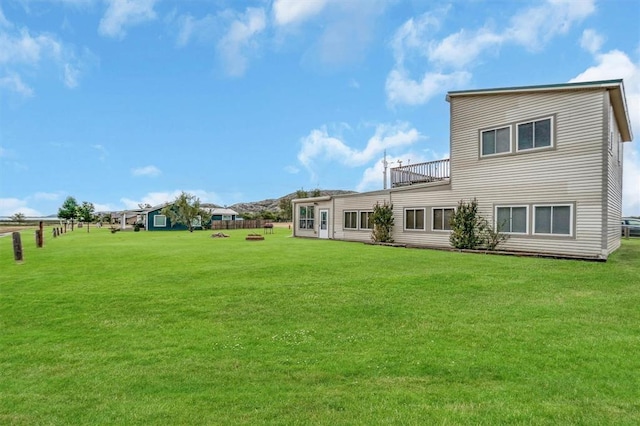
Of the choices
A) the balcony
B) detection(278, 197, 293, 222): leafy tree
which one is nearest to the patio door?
the balcony

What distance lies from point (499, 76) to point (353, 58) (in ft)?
28.7

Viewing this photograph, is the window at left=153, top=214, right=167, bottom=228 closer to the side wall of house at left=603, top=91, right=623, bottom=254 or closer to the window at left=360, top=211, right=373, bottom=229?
the window at left=360, top=211, right=373, bottom=229

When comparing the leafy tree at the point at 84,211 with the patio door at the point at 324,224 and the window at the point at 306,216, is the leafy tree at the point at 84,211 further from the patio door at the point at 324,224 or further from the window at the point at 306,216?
the patio door at the point at 324,224

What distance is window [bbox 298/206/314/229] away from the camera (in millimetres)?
26875

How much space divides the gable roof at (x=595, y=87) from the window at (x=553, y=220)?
4.27 m

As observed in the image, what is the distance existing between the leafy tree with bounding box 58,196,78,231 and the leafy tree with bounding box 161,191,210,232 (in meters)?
32.6

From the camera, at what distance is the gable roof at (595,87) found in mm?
12587

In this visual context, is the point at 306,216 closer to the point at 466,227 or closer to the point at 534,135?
the point at 466,227

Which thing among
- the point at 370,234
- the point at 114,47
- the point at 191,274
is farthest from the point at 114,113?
the point at 191,274

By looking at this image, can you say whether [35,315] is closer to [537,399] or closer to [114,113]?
[537,399]

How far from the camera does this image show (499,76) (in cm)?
1791

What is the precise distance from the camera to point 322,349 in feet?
15.7

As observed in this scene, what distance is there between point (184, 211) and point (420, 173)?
32325mm

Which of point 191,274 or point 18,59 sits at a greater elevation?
point 18,59
